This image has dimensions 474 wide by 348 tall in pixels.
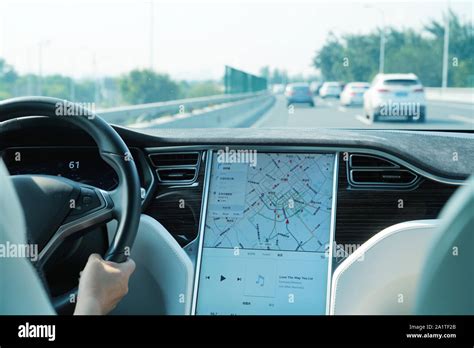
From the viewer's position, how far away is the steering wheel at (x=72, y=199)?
225 centimetres

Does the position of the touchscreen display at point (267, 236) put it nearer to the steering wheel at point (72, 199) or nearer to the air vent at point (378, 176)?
the air vent at point (378, 176)

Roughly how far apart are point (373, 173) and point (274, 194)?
443 millimetres

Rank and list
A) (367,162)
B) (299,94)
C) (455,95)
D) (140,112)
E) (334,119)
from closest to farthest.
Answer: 1. (367,162)
2. (140,112)
3. (334,119)
4. (299,94)
5. (455,95)

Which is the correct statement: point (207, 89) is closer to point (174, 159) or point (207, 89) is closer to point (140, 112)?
point (140, 112)

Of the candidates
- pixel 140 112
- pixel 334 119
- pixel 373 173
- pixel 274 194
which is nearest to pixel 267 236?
pixel 274 194

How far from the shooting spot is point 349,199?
3.16m

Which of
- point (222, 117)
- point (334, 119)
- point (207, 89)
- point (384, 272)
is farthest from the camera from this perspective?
point (334, 119)

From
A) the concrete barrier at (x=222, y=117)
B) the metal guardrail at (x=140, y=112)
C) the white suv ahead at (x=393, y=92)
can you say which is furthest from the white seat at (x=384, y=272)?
the white suv ahead at (x=393, y=92)

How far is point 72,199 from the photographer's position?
92.1 inches

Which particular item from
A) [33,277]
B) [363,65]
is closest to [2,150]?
[33,277]

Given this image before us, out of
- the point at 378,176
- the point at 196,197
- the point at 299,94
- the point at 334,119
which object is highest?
the point at 299,94

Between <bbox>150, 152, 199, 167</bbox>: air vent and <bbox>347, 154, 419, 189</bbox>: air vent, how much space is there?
714mm

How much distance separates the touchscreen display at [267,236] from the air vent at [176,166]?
109 mm
